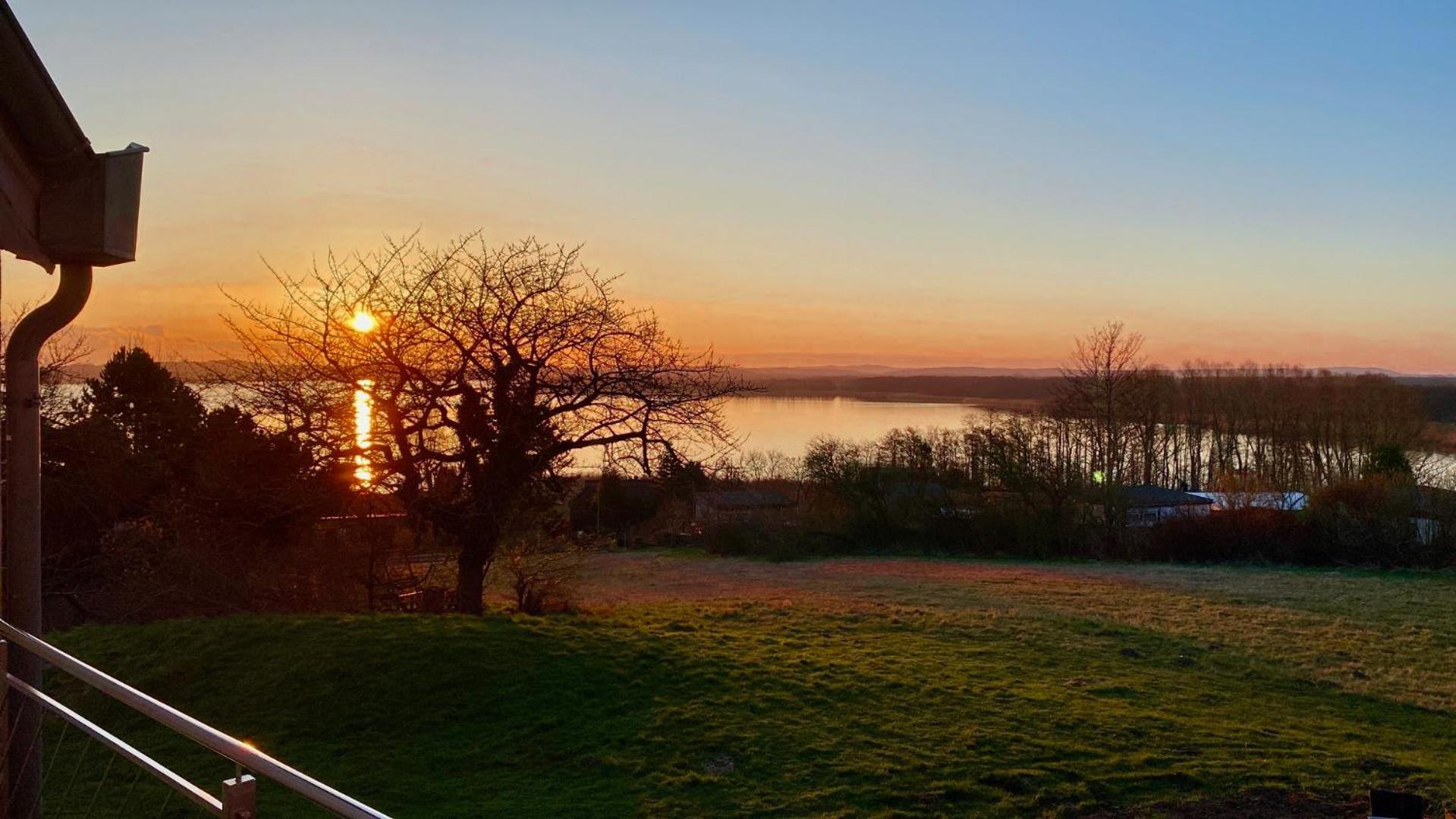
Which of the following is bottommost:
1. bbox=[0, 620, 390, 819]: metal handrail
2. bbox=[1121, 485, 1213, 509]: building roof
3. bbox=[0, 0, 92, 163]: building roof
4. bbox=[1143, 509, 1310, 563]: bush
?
bbox=[1143, 509, 1310, 563]: bush

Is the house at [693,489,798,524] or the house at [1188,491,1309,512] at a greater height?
the house at [1188,491,1309,512]

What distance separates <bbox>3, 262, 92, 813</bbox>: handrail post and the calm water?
27597 mm

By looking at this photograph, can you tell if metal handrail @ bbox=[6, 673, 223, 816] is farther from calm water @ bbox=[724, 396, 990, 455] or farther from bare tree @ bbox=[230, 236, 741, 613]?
calm water @ bbox=[724, 396, 990, 455]

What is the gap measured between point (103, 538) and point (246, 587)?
502 cm

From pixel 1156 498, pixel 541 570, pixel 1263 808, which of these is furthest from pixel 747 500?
pixel 1263 808

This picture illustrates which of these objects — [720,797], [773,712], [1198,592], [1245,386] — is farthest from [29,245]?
[1245,386]

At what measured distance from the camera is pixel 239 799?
1.96m

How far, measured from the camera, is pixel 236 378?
13.1 m

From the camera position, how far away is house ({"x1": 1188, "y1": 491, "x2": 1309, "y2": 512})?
33303mm

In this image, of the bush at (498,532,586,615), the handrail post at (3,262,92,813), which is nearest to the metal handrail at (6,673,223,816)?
the handrail post at (3,262,92,813)

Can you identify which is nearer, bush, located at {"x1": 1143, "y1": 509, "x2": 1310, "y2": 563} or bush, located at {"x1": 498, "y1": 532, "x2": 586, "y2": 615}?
bush, located at {"x1": 498, "y1": 532, "x2": 586, "y2": 615}

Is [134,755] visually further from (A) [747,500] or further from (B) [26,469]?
(A) [747,500]

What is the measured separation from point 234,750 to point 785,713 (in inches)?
293

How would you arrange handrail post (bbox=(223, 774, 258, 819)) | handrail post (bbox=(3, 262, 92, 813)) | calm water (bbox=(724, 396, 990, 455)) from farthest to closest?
calm water (bbox=(724, 396, 990, 455)) → handrail post (bbox=(3, 262, 92, 813)) → handrail post (bbox=(223, 774, 258, 819))
